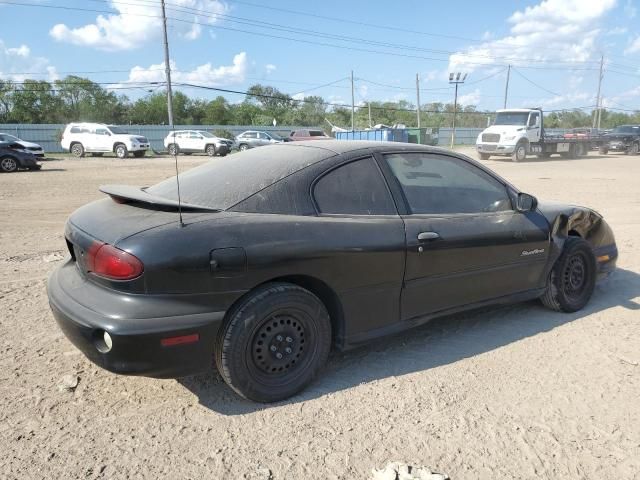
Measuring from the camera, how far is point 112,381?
320 cm

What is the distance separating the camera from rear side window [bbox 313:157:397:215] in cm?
320

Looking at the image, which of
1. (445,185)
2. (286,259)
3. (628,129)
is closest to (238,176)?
(286,259)

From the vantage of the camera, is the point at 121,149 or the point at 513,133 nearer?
the point at 513,133

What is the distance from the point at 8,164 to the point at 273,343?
18081 mm

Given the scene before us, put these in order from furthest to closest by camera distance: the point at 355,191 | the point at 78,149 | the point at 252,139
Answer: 1. the point at 252,139
2. the point at 78,149
3. the point at 355,191

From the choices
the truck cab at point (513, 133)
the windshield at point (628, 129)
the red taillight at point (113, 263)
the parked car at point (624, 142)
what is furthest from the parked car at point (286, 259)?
the windshield at point (628, 129)

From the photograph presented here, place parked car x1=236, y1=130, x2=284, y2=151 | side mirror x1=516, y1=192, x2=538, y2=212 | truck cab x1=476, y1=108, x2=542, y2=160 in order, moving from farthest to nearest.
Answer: parked car x1=236, y1=130, x2=284, y2=151
truck cab x1=476, y1=108, x2=542, y2=160
side mirror x1=516, y1=192, x2=538, y2=212

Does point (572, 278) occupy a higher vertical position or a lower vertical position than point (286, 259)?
lower

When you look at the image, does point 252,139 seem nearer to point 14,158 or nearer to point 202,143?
point 202,143

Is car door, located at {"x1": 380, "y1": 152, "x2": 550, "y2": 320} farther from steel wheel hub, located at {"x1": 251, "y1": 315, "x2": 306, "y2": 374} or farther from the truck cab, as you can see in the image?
the truck cab

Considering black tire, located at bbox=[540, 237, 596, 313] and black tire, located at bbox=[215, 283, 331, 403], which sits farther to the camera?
black tire, located at bbox=[540, 237, 596, 313]

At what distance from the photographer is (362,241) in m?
3.15

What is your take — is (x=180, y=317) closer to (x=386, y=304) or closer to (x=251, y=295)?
(x=251, y=295)

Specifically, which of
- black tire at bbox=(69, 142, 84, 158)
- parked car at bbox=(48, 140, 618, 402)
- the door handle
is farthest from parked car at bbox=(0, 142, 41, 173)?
the door handle
